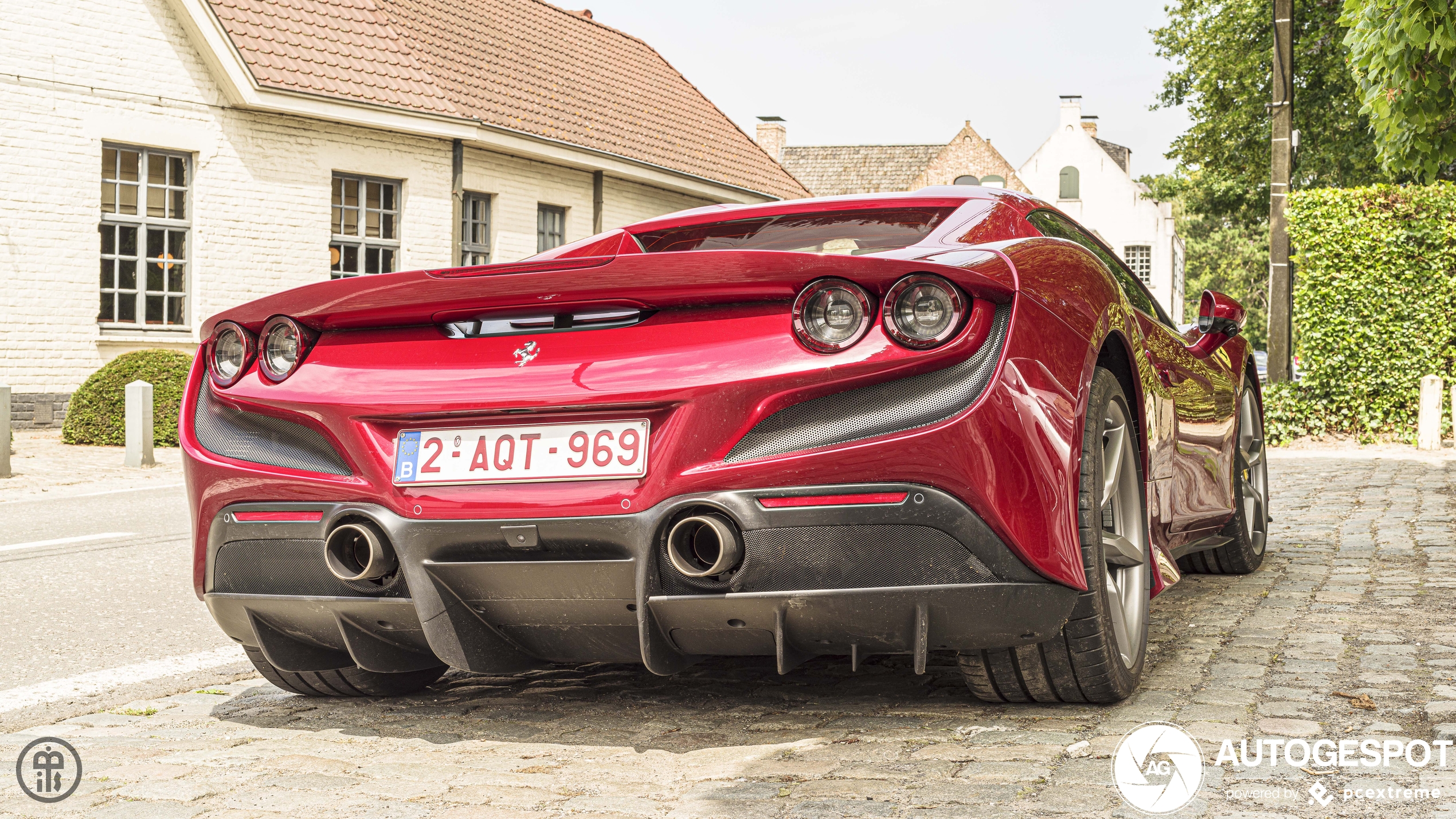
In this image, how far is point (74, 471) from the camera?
39.8 feet

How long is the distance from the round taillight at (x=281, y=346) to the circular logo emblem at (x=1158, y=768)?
206 centimetres

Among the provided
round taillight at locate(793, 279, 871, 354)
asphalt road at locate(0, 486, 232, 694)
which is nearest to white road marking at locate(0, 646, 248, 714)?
Answer: asphalt road at locate(0, 486, 232, 694)

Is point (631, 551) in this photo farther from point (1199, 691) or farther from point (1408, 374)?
point (1408, 374)

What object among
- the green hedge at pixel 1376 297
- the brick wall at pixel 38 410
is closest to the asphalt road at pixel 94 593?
the brick wall at pixel 38 410

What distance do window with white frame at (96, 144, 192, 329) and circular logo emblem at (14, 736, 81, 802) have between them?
48.7 ft

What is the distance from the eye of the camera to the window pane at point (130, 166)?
17234mm

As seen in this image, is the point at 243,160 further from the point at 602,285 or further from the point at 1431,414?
the point at 602,285

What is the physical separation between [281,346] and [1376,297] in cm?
1364

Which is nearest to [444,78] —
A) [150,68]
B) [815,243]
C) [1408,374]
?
[150,68]

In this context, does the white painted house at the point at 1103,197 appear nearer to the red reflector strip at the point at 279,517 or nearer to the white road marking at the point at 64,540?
the white road marking at the point at 64,540

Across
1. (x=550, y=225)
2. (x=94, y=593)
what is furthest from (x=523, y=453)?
(x=550, y=225)

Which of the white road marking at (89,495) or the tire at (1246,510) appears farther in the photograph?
the white road marking at (89,495)

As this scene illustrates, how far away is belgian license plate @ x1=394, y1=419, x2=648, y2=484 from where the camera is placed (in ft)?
9.61

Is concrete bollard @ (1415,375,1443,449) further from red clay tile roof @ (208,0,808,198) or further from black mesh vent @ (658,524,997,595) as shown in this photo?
red clay tile roof @ (208,0,808,198)
